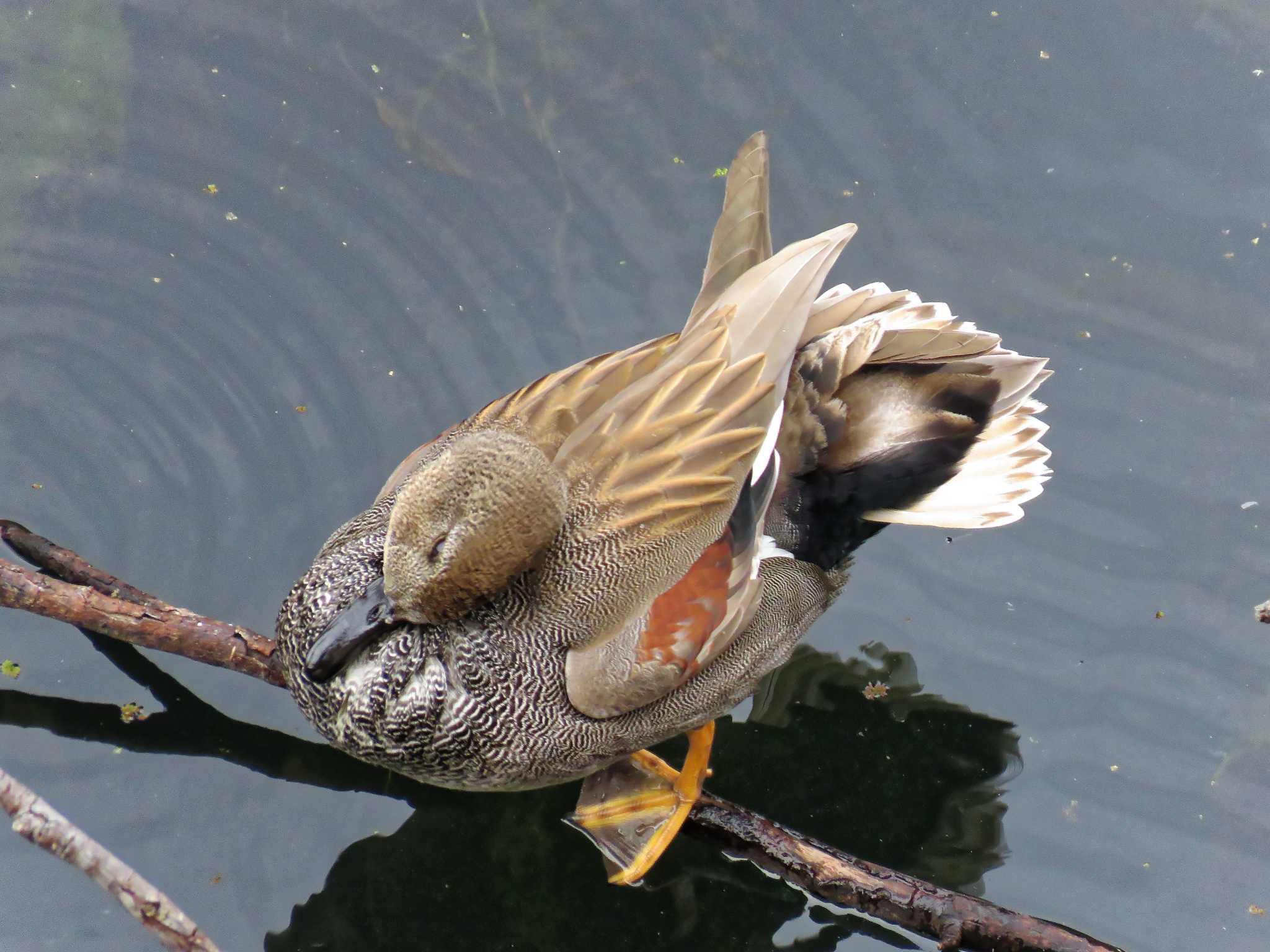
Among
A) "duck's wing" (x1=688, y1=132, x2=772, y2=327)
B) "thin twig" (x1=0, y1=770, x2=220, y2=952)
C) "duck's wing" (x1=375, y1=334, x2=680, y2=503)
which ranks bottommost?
"thin twig" (x1=0, y1=770, x2=220, y2=952)

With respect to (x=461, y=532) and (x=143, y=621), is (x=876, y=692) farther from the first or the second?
(x=143, y=621)

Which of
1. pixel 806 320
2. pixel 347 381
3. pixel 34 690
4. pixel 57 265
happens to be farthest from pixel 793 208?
A: pixel 34 690

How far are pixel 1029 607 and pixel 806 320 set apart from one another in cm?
151

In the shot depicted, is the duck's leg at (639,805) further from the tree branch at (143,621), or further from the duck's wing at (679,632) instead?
the tree branch at (143,621)

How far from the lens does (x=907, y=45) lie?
5250mm

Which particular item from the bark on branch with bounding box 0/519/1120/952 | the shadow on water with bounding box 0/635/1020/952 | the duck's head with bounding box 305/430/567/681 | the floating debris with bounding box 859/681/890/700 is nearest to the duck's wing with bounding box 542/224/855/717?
the duck's head with bounding box 305/430/567/681

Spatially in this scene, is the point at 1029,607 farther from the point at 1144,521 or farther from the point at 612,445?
the point at 612,445

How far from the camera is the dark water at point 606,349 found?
13.1 feet

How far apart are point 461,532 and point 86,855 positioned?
1083 millimetres

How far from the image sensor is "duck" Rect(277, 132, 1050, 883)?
331cm

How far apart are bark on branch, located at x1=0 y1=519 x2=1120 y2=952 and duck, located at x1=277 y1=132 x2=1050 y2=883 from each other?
8.9 inches

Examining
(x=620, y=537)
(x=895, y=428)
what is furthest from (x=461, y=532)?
(x=895, y=428)

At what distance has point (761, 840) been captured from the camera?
3.69 m

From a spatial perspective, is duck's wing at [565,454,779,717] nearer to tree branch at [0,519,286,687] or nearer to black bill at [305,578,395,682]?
black bill at [305,578,395,682]
